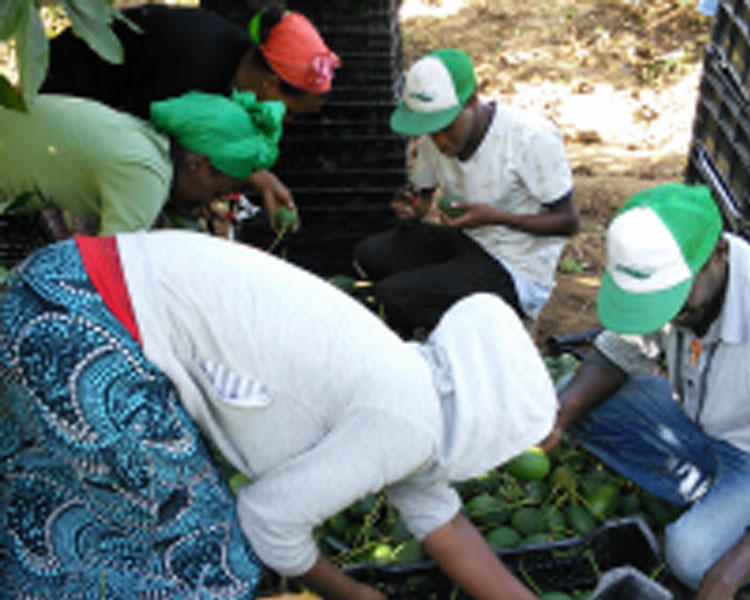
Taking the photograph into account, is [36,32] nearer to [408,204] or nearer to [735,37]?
[408,204]

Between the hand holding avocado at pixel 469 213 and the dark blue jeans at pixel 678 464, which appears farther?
the hand holding avocado at pixel 469 213

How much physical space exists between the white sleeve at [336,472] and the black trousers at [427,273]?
1.77 metres

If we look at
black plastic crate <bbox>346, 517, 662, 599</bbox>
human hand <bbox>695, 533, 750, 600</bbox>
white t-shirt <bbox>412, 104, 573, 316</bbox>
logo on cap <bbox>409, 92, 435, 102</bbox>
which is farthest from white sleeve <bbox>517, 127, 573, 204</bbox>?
human hand <bbox>695, 533, 750, 600</bbox>

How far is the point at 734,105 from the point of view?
11.0 feet

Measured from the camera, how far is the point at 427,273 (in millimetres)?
3352

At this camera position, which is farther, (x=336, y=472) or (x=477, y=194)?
(x=477, y=194)

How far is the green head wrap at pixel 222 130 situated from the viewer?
2229mm

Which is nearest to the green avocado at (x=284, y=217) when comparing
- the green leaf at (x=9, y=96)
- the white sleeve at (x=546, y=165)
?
the white sleeve at (x=546, y=165)

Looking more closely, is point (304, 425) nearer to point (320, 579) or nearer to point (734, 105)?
point (320, 579)

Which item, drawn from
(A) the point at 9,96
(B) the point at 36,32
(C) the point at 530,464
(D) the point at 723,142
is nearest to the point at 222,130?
(A) the point at 9,96

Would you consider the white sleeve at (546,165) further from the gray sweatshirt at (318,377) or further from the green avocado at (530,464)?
the gray sweatshirt at (318,377)

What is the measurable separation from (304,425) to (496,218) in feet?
5.83

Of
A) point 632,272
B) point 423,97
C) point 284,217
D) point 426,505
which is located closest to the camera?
point 426,505

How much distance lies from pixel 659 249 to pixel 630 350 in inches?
28.9
